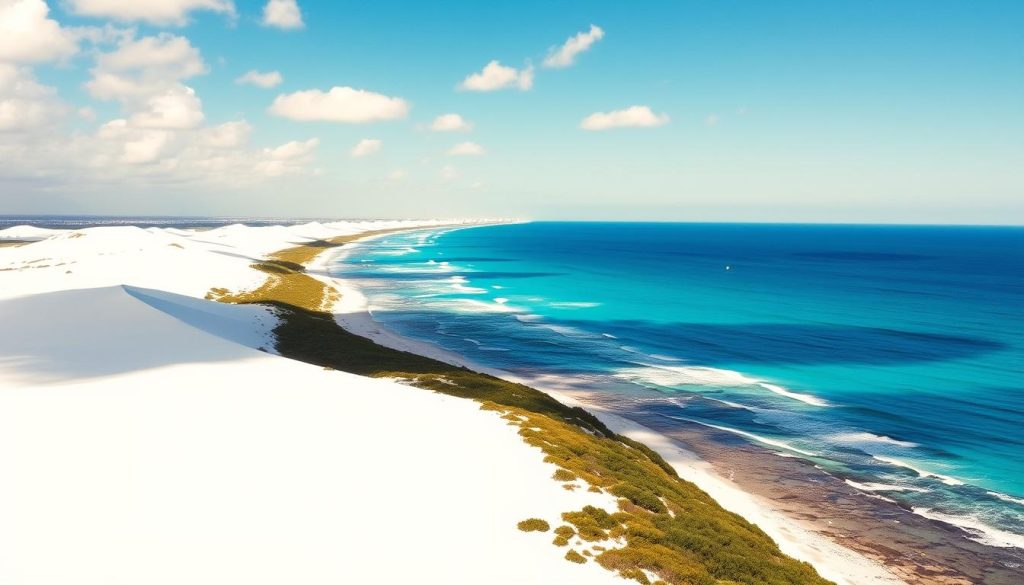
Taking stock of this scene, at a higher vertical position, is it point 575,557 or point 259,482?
point 259,482

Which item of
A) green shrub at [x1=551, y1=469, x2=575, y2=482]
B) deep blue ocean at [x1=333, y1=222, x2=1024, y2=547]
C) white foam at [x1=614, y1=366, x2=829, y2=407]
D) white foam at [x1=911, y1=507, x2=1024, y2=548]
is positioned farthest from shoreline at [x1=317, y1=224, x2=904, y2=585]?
green shrub at [x1=551, y1=469, x2=575, y2=482]

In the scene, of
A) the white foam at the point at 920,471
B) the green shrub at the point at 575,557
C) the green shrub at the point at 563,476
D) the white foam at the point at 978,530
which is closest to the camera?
the green shrub at the point at 575,557

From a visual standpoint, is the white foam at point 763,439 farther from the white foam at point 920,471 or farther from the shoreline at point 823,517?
the white foam at point 920,471

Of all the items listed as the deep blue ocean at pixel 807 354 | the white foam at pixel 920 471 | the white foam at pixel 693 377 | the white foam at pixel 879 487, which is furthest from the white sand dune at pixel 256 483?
the white foam at pixel 693 377

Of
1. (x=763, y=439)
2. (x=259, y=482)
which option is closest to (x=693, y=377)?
(x=763, y=439)

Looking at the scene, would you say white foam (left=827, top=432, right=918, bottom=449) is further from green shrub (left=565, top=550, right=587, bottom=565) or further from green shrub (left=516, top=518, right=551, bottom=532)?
green shrub (left=565, top=550, right=587, bottom=565)

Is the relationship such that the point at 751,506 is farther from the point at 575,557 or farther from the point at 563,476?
the point at 575,557

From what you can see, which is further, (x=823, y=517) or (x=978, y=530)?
(x=823, y=517)

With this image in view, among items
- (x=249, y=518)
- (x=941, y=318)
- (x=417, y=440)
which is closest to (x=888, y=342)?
(x=941, y=318)
